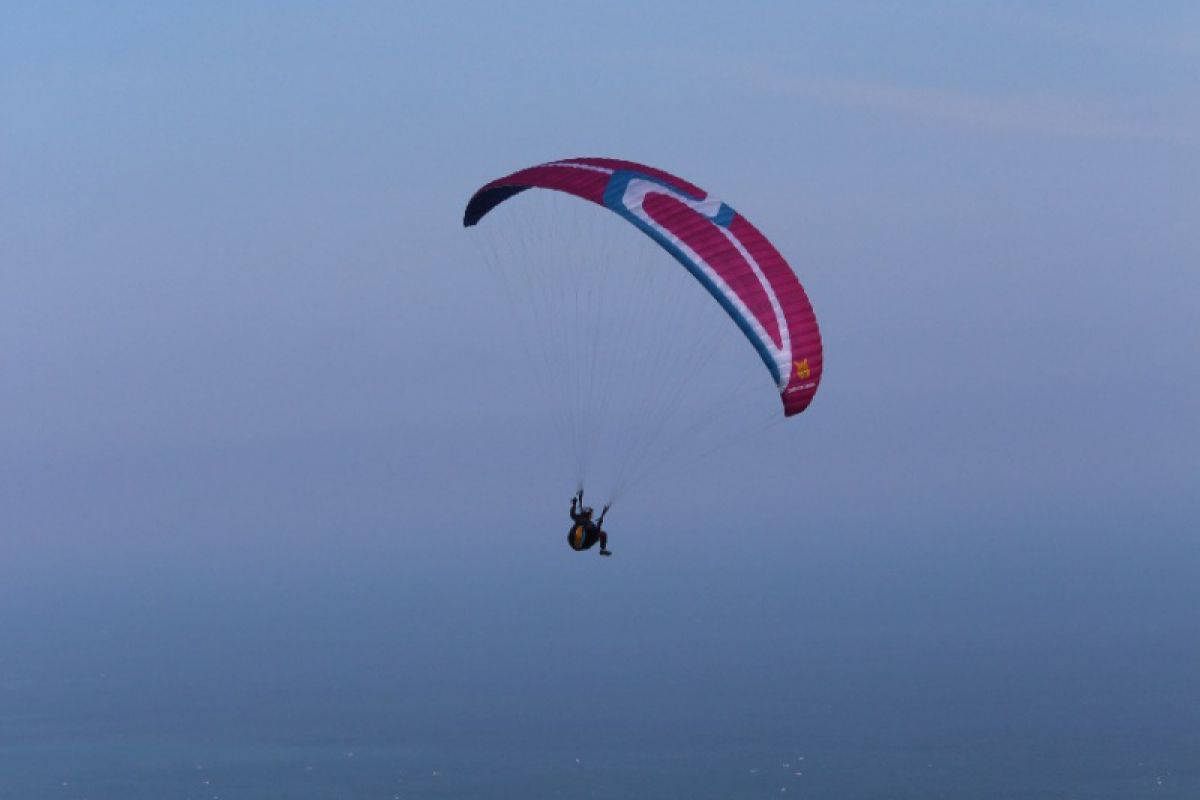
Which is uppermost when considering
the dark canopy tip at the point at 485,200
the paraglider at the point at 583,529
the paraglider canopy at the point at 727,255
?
the dark canopy tip at the point at 485,200

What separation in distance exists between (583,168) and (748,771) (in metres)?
152

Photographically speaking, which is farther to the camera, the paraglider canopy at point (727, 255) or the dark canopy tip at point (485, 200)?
the dark canopy tip at point (485, 200)

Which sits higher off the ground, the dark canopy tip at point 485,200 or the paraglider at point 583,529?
the dark canopy tip at point 485,200

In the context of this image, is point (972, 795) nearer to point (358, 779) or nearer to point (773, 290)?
point (358, 779)

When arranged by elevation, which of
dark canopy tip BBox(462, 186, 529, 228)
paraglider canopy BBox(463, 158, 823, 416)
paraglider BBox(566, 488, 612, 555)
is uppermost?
dark canopy tip BBox(462, 186, 529, 228)

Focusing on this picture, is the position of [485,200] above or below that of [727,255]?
above

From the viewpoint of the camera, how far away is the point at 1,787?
198750mm

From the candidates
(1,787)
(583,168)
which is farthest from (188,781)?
(583,168)

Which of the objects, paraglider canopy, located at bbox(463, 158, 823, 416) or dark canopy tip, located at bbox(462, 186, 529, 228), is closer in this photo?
paraglider canopy, located at bbox(463, 158, 823, 416)

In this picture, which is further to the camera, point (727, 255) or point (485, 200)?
point (485, 200)

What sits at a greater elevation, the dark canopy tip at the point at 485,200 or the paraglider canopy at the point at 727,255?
the dark canopy tip at the point at 485,200

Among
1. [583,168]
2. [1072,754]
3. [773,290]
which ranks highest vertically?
[583,168]

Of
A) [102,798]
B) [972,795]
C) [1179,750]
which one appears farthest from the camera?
[1179,750]

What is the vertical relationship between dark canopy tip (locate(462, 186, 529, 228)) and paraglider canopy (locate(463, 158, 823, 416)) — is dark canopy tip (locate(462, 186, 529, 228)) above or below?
above
